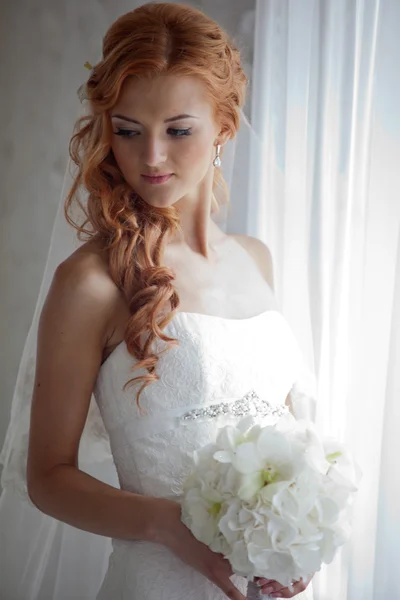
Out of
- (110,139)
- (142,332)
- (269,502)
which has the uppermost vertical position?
(110,139)

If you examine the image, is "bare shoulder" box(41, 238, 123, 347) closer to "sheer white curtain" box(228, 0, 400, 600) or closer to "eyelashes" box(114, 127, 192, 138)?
"eyelashes" box(114, 127, 192, 138)

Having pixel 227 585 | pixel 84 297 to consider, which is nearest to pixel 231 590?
pixel 227 585

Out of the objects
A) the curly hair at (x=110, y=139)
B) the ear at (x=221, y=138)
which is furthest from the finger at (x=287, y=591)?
the ear at (x=221, y=138)

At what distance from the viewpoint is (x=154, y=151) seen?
1.45m

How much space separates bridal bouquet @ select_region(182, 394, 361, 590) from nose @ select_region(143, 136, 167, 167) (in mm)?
564

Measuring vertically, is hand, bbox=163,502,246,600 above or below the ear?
below

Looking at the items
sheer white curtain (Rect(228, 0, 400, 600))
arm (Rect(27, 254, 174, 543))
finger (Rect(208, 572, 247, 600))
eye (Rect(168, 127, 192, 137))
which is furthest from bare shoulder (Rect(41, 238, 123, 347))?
sheer white curtain (Rect(228, 0, 400, 600))

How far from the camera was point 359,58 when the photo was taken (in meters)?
2.00

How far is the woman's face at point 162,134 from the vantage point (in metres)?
1.45

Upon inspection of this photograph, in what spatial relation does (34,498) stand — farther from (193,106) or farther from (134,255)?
(193,106)

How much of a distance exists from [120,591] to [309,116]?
141 cm

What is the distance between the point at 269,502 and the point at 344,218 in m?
→ 1.11

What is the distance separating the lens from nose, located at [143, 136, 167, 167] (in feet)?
4.74

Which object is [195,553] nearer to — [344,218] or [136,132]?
[136,132]
